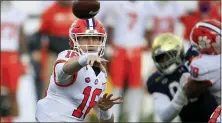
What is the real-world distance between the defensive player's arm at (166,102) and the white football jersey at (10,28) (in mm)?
3079

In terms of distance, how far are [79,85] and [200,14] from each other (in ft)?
16.1

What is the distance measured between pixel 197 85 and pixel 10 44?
3857mm

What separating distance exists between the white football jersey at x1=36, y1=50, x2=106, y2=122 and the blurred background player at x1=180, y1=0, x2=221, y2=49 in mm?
4611

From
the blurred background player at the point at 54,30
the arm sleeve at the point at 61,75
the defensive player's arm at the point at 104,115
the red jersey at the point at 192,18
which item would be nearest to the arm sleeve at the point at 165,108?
the defensive player's arm at the point at 104,115

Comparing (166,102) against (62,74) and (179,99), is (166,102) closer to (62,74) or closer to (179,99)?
(179,99)

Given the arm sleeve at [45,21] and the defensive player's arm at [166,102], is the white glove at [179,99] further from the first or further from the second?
the arm sleeve at [45,21]

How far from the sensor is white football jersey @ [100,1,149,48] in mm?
11633

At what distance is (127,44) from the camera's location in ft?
38.3

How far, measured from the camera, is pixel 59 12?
11.6 metres

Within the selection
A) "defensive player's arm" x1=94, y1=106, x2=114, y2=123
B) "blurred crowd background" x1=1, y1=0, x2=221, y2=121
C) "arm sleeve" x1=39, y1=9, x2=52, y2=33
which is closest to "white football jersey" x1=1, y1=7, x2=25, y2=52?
"blurred crowd background" x1=1, y1=0, x2=221, y2=121

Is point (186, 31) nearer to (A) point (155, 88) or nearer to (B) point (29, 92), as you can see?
(B) point (29, 92)

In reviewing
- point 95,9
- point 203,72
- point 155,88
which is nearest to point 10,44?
point 155,88

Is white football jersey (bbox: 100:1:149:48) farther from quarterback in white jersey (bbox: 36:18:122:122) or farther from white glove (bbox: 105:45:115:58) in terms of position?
quarterback in white jersey (bbox: 36:18:122:122)

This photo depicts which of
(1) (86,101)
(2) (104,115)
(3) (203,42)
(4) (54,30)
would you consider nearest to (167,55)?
(3) (203,42)
